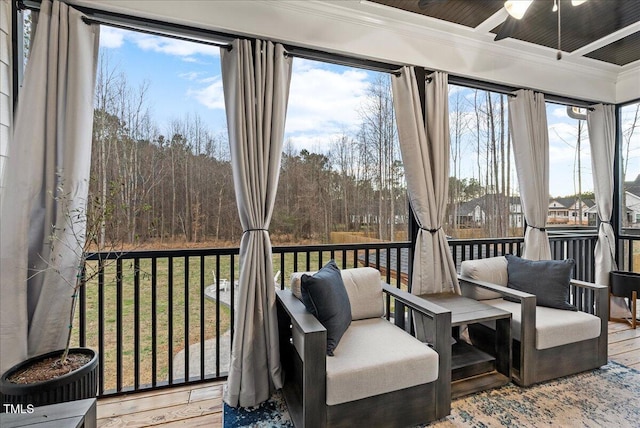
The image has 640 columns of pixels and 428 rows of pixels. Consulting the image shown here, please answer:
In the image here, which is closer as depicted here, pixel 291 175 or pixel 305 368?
pixel 305 368

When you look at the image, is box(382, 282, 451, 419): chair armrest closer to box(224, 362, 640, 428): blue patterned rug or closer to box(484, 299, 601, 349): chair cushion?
box(224, 362, 640, 428): blue patterned rug

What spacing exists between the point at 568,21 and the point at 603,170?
1.98 meters

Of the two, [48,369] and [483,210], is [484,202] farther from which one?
[48,369]

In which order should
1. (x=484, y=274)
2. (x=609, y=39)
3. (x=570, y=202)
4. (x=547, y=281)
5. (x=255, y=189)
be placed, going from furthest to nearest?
(x=570, y=202)
(x=609, y=39)
(x=484, y=274)
(x=547, y=281)
(x=255, y=189)

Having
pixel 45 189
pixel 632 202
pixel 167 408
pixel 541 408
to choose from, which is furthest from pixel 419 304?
pixel 632 202

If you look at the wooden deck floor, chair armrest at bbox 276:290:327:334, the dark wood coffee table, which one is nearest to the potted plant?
the wooden deck floor

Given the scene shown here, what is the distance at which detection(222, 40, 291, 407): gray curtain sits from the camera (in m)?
2.10

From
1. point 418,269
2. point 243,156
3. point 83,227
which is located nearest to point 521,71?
point 418,269

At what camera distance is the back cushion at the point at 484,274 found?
8.75ft

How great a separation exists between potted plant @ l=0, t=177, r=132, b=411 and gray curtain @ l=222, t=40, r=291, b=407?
2.68ft

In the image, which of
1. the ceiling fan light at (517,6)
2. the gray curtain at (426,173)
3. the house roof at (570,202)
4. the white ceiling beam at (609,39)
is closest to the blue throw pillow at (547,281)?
the gray curtain at (426,173)

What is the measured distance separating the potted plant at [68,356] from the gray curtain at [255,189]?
0.82m

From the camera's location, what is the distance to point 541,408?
199 cm

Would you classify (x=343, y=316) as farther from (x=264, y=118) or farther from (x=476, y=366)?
(x=264, y=118)
